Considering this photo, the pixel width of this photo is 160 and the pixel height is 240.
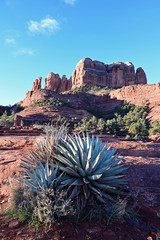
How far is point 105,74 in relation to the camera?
68188 millimetres

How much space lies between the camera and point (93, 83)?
6462cm

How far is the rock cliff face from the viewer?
6550cm

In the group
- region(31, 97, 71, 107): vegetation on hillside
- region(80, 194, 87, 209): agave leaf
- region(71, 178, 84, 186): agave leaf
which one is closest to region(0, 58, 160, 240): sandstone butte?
region(80, 194, 87, 209): agave leaf

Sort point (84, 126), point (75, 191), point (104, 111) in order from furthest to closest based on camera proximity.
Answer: point (104, 111)
point (84, 126)
point (75, 191)

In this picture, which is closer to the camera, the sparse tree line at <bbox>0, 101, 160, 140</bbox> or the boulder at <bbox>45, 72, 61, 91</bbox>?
the sparse tree line at <bbox>0, 101, 160, 140</bbox>

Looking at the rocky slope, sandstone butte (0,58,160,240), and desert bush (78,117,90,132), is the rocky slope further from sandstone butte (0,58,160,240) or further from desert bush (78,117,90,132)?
desert bush (78,117,90,132)

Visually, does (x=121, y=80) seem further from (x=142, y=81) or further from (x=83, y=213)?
(x=83, y=213)

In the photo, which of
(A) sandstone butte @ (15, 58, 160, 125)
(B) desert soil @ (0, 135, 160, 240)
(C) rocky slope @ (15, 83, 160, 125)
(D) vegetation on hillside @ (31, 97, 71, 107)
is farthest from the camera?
(D) vegetation on hillside @ (31, 97, 71, 107)

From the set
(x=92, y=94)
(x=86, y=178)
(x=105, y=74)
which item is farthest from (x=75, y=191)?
(x=105, y=74)

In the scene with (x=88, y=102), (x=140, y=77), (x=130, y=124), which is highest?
(x=140, y=77)

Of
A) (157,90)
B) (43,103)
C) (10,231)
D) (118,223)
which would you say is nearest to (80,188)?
(118,223)

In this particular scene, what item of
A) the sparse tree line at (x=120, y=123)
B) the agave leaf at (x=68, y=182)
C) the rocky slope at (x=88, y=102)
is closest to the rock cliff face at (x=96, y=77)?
the rocky slope at (x=88, y=102)

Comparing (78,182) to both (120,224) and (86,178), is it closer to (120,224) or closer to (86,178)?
(86,178)

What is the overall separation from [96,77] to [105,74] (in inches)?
214
